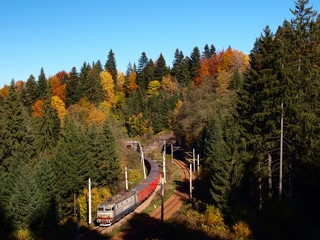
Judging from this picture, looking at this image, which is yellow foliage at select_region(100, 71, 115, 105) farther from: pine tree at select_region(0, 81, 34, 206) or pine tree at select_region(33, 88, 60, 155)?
pine tree at select_region(0, 81, 34, 206)

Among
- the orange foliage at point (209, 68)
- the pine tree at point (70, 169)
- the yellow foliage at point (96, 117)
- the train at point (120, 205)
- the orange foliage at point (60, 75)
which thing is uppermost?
the orange foliage at point (60, 75)

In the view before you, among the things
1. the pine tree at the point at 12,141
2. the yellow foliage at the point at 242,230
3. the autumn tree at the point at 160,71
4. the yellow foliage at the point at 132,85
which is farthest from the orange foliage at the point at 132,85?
the yellow foliage at the point at 242,230

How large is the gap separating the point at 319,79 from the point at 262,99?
5.17 metres

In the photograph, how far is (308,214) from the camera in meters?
24.5

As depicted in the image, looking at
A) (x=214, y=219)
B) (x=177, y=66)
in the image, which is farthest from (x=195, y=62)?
(x=214, y=219)

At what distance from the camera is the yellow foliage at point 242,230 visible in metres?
22.2

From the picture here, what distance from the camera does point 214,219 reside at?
2580cm

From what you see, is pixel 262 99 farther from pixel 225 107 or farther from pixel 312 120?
pixel 225 107

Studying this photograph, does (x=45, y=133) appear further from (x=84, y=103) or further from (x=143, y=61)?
(x=143, y=61)

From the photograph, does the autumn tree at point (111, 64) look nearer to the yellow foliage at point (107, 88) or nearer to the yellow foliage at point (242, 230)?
the yellow foliage at point (107, 88)

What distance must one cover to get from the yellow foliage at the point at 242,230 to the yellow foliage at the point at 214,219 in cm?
240

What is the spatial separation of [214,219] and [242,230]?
3624 mm

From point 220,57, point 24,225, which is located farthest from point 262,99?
point 220,57

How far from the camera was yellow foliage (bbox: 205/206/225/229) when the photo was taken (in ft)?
83.3
